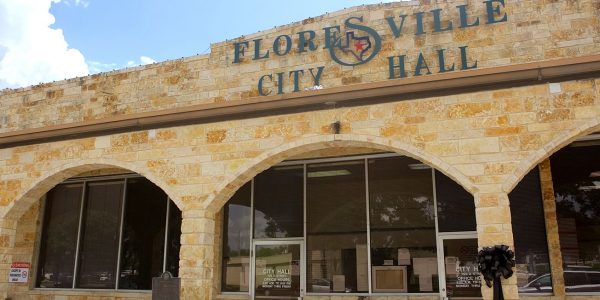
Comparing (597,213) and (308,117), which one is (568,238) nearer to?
(597,213)

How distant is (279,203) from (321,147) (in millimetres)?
2909

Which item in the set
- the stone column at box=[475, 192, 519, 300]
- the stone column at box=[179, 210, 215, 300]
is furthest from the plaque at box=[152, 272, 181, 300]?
the stone column at box=[475, 192, 519, 300]

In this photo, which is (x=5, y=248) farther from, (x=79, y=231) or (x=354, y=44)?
(x=354, y=44)

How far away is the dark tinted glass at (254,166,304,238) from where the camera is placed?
10.7 metres

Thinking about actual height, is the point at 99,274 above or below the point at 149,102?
below

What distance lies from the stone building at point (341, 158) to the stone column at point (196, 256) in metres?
0.03

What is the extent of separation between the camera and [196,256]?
27.5 ft

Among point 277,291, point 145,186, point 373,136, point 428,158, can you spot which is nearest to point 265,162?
point 373,136

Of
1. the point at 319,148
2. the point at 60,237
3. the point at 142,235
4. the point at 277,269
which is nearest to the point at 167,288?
the point at 277,269

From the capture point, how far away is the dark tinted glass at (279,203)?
10.7m

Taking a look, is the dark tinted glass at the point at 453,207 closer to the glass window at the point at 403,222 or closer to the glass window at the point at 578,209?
the glass window at the point at 403,222

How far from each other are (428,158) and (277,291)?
460 centimetres

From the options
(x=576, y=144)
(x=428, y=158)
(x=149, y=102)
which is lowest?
(x=428, y=158)

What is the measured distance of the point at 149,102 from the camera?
10.6m
